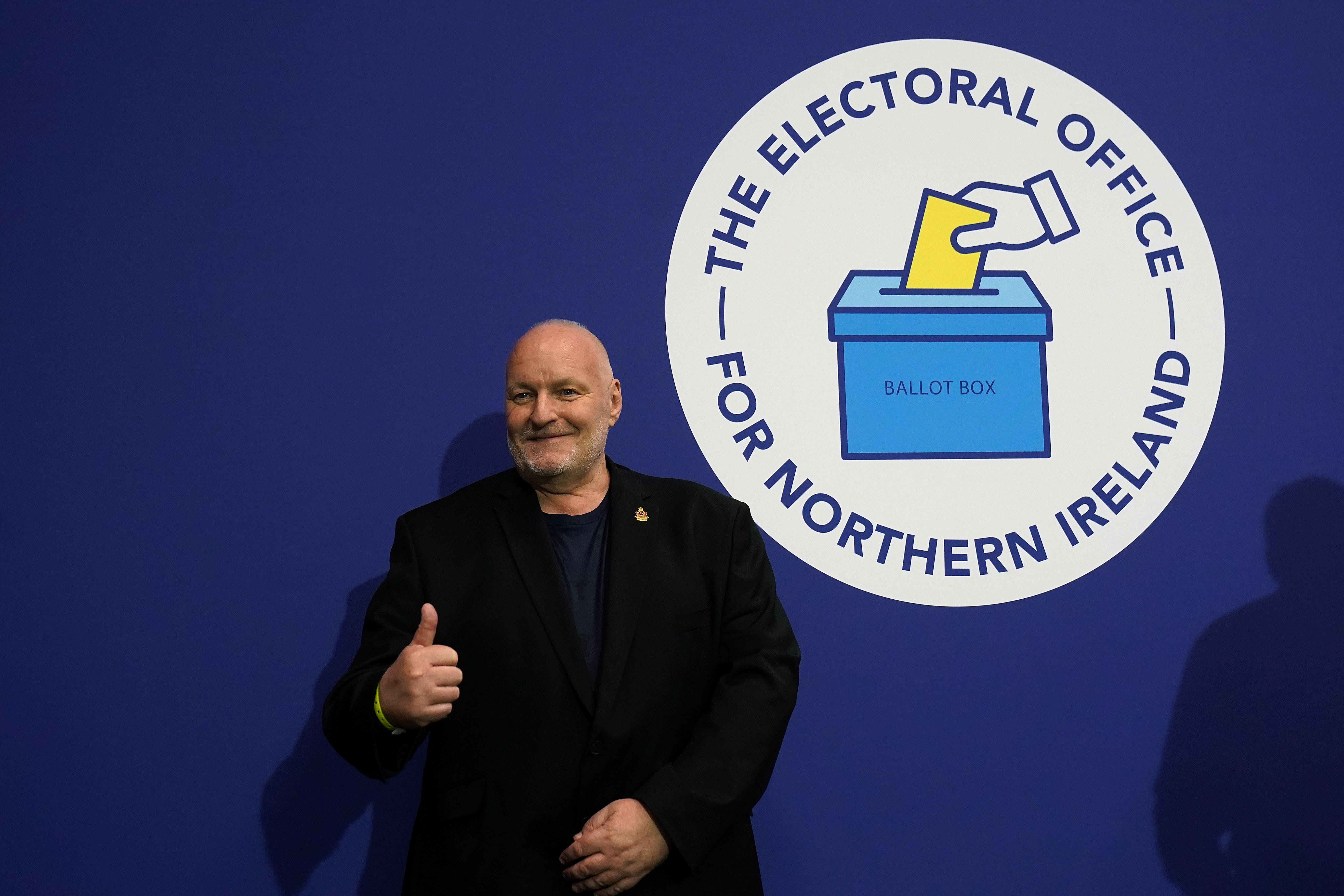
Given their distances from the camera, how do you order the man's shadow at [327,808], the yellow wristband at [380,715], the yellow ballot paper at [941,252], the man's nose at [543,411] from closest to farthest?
the yellow wristband at [380,715] → the man's nose at [543,411] → the man's shadow at [327,808] → the yellow ballot paper at [941,252]

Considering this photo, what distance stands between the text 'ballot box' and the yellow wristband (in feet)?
4.22

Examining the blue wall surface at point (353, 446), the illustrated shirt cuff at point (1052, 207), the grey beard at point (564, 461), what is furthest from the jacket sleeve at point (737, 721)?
the illustrated shirt cuff at point (1052, 207)

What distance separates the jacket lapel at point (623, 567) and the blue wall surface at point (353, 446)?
546 mm

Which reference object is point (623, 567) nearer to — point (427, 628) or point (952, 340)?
point (427, 628)

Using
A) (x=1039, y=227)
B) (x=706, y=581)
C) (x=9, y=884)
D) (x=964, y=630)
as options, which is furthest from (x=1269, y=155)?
(x=9, y=884)

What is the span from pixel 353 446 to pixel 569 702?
3.19 ft

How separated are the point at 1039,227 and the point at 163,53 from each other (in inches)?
84.1

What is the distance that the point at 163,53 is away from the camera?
8.02 feet

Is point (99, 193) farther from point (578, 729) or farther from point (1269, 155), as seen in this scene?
point (1269, 155)

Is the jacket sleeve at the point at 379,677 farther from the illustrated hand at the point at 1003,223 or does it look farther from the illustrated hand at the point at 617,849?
the illustrated hand at the point at 1003,223

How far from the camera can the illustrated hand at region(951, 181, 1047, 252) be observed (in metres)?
2.57

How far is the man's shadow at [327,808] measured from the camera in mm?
2229

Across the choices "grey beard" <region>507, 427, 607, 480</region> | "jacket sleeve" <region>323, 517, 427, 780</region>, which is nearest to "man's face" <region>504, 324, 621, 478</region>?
"grey beard" <region>507, 427, 607, 480</region>

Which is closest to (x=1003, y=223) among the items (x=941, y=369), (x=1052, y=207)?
(x=1052, y=207)
